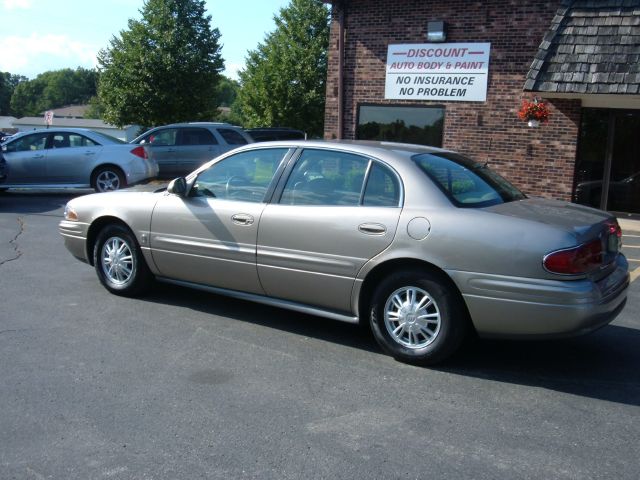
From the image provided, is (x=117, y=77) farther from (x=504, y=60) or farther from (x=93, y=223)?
(x=93, y=223)

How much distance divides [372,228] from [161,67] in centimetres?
3025

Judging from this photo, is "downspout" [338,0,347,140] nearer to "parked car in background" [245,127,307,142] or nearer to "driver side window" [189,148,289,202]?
"parked car in background" [245,127,307,142]

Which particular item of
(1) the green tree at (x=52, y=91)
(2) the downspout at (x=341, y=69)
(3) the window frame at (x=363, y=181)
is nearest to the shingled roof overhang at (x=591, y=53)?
(2) the downspout at (x=341, y=69)

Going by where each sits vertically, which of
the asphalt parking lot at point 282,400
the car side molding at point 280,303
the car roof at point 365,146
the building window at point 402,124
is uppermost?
the building window at point 402,124

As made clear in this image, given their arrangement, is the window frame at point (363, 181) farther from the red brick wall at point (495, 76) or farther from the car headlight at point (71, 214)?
the red brick wall at point (495, 76)

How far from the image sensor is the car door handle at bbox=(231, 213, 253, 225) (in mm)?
5453

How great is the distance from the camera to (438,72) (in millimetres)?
13914

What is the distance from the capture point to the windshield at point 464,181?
4.90m

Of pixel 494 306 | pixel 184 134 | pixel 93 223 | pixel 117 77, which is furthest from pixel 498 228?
pixel 117 77

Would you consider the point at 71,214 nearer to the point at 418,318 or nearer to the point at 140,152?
the point at 418,318

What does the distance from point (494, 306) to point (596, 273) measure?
0.74 meters

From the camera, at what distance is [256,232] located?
213 inches

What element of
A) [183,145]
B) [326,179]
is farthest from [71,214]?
[183,145]

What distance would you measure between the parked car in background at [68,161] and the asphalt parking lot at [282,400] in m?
8.24
